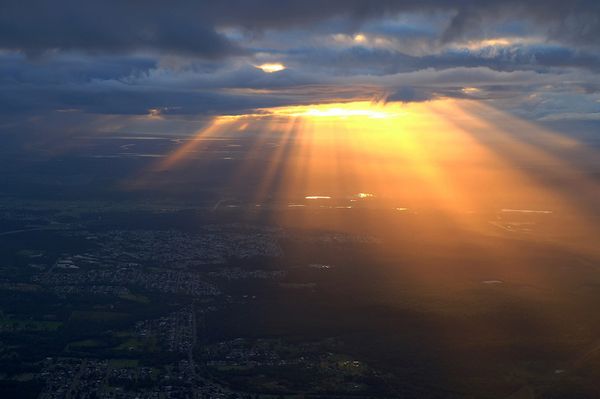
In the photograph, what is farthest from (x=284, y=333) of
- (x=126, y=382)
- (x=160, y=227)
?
(x=160, y=227)

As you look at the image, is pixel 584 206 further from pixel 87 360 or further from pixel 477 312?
pixel 87 360

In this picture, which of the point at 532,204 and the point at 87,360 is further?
the point at 532,204

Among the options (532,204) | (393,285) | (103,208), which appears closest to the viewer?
(393,285)

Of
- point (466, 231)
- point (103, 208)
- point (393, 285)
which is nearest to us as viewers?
point (393, 285)

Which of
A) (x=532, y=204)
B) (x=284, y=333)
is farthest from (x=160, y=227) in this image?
(x=532, y=204)

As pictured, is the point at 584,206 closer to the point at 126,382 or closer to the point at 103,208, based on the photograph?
the point at 103,208

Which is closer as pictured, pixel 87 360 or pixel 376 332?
pixel 87 360

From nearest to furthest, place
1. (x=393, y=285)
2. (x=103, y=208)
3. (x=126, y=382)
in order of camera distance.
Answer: (x=126, y=382)
(x=393, y=285)
(x=103, y=208)

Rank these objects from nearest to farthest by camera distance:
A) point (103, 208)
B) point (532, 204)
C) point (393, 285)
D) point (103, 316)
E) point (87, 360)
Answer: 1. point (87, 360)
2. point (103, 316)
3. point (393, 285)
4. point (103, 208)
5. point (532, 204)

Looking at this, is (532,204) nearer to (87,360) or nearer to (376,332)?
(376,332)
